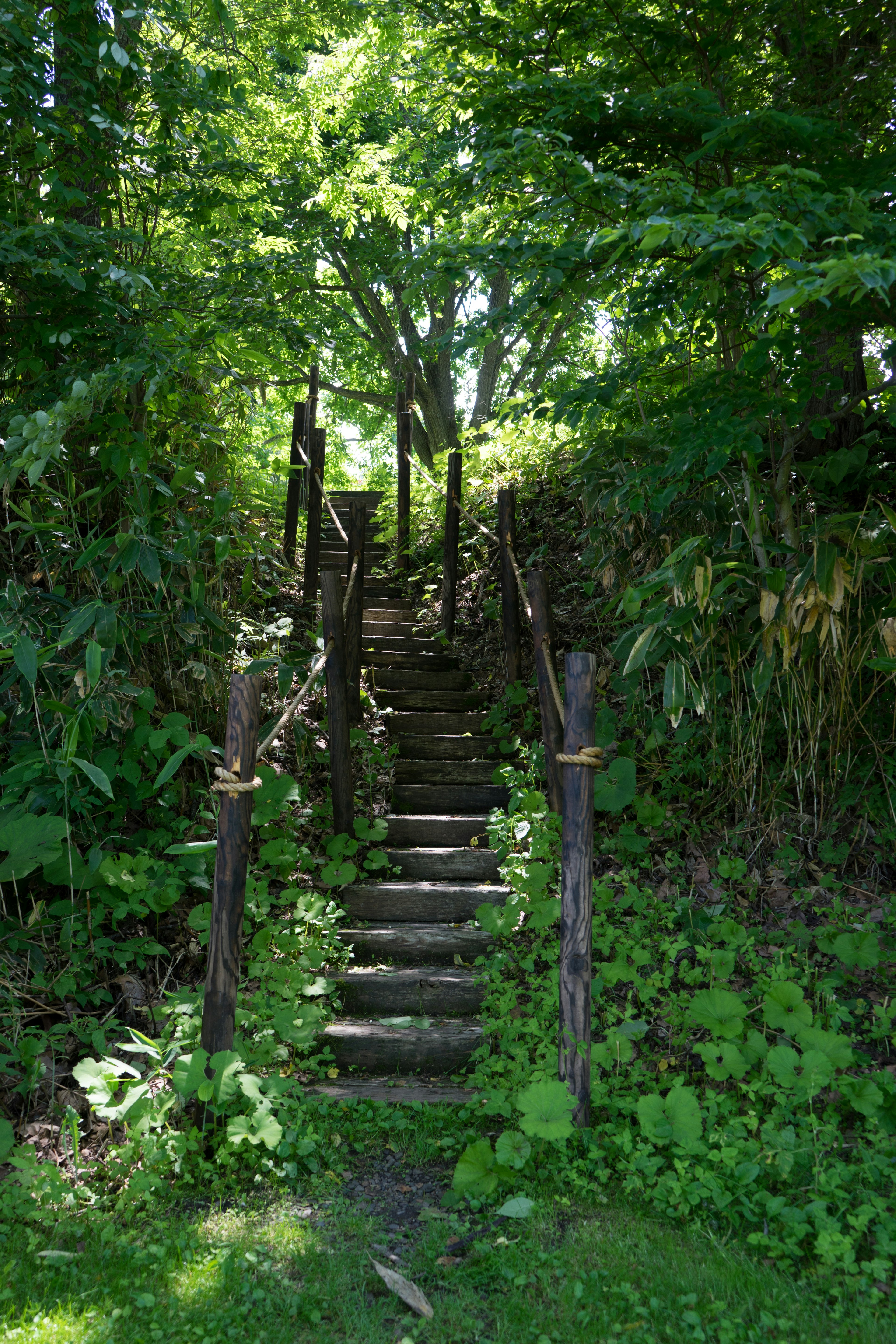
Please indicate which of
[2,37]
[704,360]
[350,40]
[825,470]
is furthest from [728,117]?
[350,40]

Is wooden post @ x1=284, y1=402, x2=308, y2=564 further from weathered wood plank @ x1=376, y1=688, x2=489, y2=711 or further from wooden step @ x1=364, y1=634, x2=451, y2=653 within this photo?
weathered wood plank @ x1=376, y1=688, x2=489, y2=711

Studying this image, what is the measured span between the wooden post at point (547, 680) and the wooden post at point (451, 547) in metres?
2.24

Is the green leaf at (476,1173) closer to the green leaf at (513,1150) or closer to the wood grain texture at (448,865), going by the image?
the green leaf at (513,1150)

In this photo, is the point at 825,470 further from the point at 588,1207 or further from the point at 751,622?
the point at 588,1207


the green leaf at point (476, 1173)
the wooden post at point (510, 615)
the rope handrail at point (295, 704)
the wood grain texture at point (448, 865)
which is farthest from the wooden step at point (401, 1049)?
the wooden post at point (510, 615)

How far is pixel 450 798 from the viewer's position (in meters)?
4.78

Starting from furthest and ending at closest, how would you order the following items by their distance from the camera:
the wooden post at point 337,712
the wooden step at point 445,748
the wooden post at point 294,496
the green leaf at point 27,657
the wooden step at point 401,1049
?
the wooden post at point 294,496 < the wooden step at point 445,748 < the wooden post at point 337,712 < the wooden step at point 401,1049 < the green leaf at point 27,657

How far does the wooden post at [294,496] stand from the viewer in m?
7.02

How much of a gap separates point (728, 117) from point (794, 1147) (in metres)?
3.47

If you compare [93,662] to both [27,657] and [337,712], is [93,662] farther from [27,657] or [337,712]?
[337,712]

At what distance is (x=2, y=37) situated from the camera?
126 inches

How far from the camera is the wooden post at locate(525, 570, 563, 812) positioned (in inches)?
158

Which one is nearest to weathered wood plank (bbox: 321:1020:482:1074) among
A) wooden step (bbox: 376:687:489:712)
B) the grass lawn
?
the grass lawn

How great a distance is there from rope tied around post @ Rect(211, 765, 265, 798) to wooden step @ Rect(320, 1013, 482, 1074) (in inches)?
45.5
